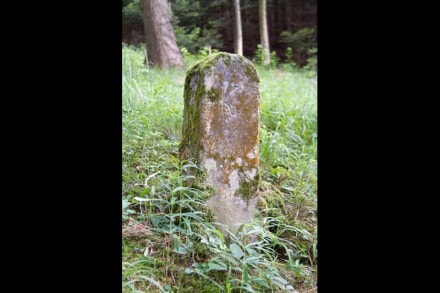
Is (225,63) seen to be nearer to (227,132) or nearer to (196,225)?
(227,132)

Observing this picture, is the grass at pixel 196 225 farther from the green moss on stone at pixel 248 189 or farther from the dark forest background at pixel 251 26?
the dark forest background at pixel 251 26

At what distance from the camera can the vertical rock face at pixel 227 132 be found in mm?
2691

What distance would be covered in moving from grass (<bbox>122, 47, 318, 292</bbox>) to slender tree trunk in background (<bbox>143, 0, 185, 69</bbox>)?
3926 millimetres

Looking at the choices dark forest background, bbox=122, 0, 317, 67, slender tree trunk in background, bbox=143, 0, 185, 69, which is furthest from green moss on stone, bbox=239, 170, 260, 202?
dark forest background, bbox=122, 0, 317, 67

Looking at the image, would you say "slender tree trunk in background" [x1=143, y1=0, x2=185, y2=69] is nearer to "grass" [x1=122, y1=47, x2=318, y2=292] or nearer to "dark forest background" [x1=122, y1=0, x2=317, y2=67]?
"grass" [x1=122, y1=47, x2=318, y2=292]

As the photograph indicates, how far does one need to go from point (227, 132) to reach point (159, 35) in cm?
588

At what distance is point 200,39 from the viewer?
1414cm

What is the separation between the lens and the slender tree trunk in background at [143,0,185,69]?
7934 millimetres

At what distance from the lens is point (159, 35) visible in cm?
801

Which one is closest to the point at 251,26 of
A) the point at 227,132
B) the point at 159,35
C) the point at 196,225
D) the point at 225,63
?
the point at 159,35
